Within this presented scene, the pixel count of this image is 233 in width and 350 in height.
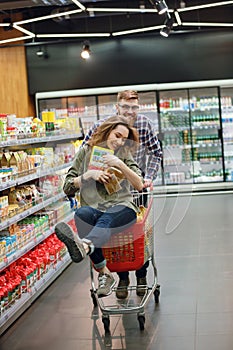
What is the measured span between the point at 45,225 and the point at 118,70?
6897 mm

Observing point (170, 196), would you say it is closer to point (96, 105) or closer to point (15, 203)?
point (96, 105)

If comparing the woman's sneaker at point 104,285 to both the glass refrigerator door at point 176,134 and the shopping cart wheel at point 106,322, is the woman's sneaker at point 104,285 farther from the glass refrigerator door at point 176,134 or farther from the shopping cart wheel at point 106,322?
the glass refrigerator door at point 176,134

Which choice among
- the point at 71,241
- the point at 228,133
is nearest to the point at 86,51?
the point at 228,133

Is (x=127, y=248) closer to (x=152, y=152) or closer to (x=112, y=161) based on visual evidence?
(x=112, y=161)

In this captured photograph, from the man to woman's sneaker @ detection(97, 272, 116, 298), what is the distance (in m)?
0.62

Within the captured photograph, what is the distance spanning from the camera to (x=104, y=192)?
452 centimetres

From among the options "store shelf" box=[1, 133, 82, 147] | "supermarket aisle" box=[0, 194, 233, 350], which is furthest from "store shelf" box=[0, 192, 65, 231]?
"supermarket aisle" box=[0, 194, 233, 350]

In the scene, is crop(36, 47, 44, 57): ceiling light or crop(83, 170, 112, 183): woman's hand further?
crop(36, 47, 44, 57): ceiling light

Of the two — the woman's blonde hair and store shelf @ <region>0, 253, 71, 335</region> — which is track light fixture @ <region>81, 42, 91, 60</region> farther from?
the woman's blonde hair

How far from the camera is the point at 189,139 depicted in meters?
13.1

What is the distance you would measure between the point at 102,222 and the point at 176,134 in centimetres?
909

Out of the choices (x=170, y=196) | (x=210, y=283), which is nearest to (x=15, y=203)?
(x=210, y=283)

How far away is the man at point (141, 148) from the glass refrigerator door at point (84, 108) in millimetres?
7744

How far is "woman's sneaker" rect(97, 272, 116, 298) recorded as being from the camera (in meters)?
4.23
